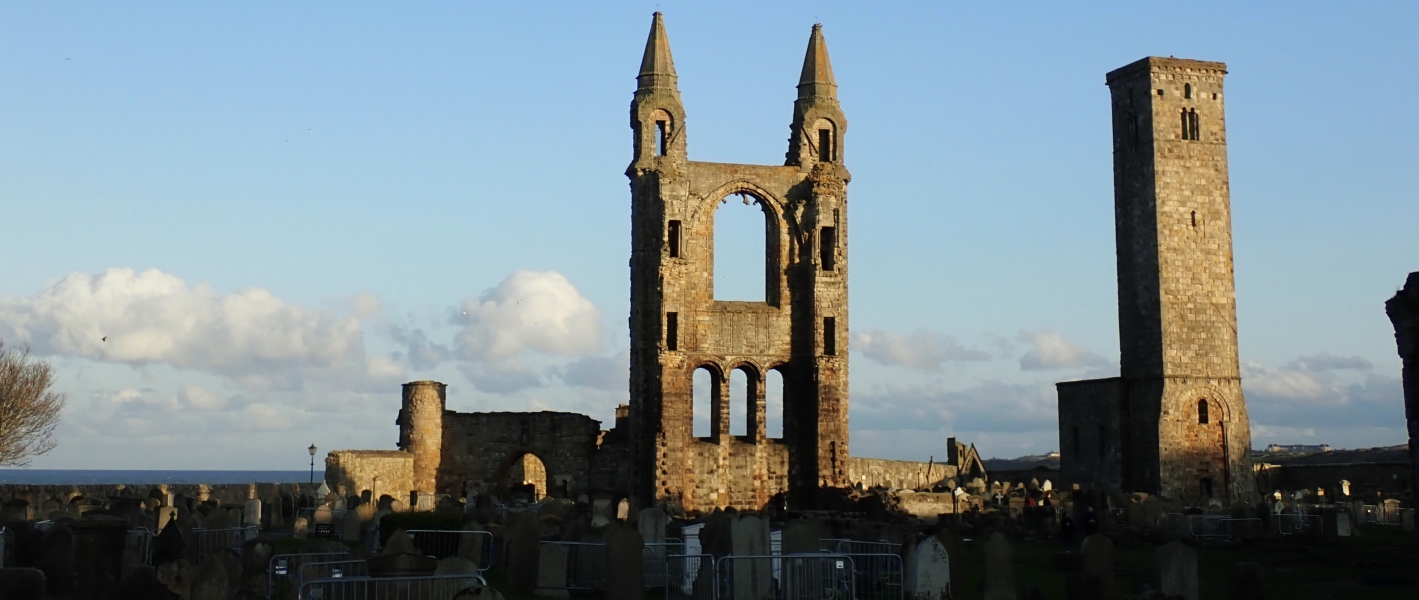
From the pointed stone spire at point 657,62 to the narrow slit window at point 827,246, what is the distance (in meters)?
5.84

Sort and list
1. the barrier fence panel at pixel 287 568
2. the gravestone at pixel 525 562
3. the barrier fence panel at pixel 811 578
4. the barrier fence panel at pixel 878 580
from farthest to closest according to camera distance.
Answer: the gravestone at pixel 525 562, the barrier fence panel at pixel 878 580, the barrier fence panel at pixel 811 578, the barrier fence panel at pixel 287 568

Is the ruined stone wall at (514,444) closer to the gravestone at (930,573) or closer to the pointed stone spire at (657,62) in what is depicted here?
the pointed stone spire at (657,62)

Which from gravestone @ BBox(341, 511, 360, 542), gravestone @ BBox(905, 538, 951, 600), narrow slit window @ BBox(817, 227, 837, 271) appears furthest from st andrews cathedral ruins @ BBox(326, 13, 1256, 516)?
gravestone @ BBox(905, 538, 951, 600)

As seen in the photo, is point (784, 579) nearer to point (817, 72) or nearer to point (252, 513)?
point (252, 513)

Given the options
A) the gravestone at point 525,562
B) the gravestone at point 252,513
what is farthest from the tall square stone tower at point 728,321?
the gravestone at point 525,562

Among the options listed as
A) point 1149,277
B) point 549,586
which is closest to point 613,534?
A: point 549,586

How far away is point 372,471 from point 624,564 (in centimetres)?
2598

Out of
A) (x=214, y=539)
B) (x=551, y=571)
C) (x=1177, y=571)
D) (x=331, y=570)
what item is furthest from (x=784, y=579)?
(x=214, y=539)

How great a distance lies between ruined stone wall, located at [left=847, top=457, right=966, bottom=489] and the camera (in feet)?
150

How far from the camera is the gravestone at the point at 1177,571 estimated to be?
54.1 ft

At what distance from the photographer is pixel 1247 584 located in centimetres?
1609

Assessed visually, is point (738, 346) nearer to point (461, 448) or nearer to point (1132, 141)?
point (461, 448)

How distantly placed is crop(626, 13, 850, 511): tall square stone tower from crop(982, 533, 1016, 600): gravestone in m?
25.3

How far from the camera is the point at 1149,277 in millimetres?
46094
